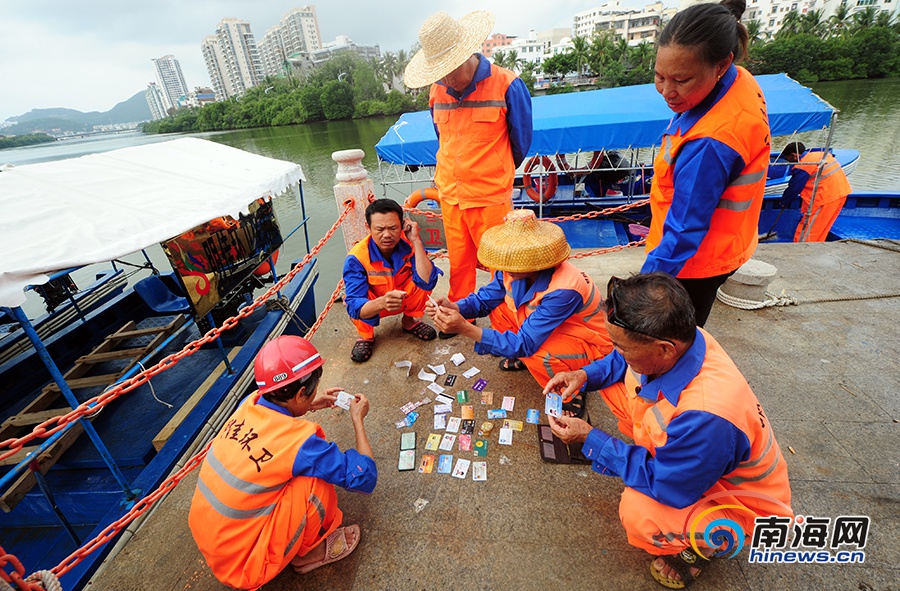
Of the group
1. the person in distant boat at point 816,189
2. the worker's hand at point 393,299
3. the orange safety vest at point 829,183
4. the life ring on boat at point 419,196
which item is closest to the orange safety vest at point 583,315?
the worker's hand at point 393,299

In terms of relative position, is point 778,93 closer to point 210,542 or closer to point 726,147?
point 726,147

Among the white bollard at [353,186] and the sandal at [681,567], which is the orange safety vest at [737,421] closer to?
the sandal at [681,567]

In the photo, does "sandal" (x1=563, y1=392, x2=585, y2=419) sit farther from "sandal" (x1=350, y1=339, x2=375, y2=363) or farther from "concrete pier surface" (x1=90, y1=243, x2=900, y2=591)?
"sandal" (x1=350, y1=339, x2=375, y2=363)

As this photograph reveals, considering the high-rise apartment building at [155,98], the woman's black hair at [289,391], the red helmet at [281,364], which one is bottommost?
the woman's black hair at [289,391]

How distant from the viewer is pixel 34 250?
7.07 ft

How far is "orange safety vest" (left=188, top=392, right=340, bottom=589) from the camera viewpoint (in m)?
1.53

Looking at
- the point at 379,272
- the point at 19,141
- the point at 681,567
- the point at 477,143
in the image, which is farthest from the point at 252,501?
the point at 19,141

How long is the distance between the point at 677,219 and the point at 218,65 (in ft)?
487

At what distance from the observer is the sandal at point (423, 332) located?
3.45 metres

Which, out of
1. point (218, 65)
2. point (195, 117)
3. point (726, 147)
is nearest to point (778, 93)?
point (726, 147)

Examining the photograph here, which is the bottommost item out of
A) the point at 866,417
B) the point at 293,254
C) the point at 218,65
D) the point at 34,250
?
the point at 293,254

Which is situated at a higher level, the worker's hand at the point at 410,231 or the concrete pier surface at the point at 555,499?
the worker's hand at the point at 410,231

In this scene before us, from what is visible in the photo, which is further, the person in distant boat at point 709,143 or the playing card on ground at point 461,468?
the playing card on ground at point 461,468

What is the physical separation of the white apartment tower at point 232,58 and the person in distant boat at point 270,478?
13382cm
